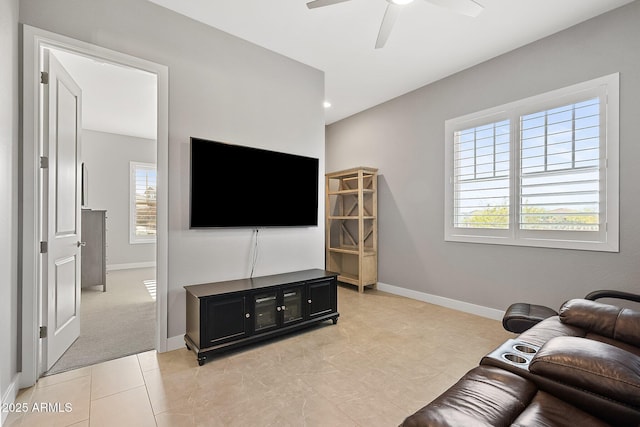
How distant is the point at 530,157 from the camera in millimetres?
3137

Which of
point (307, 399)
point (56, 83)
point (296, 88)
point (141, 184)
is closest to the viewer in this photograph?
point (307, 399)

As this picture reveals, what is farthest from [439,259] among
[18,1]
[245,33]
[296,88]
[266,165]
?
[18,1]

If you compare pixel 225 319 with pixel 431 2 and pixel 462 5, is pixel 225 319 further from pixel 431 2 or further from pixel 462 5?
pixel 462 5

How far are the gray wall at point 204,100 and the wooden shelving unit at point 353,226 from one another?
131cm

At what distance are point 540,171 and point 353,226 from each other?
9.35 feet

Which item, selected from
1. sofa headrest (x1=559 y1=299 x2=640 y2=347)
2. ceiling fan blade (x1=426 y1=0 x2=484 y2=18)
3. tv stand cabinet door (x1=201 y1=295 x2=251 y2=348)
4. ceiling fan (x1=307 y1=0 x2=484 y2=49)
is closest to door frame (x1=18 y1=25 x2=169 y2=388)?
tv stand cabinet door (x1=201 y1=295 x2=251 y2=348)

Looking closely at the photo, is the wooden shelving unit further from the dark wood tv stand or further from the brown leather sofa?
the brown leather sofa

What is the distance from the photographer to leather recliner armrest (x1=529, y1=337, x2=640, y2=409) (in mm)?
1045

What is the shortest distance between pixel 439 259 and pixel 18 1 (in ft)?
15.2

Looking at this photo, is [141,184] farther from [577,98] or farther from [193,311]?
[577,98]

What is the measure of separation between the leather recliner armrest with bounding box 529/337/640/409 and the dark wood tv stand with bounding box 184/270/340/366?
80.5 inches

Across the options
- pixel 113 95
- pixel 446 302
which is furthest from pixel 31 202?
pixel 446 302

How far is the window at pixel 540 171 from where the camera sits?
2682 millimetres

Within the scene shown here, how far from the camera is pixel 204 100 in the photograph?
2848 millimetres
